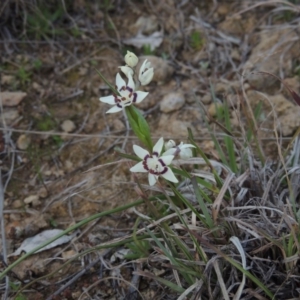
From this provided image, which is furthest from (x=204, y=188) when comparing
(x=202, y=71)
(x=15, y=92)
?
(x=15, y=92)

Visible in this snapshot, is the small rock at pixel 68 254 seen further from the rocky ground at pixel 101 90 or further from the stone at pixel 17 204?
the stone at pixel 17 204

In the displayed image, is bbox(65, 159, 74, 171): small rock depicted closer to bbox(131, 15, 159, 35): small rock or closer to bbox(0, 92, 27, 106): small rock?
bbox(0, 92, 27, 106): small rock

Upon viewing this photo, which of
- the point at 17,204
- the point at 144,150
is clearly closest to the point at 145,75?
the point at 144,150

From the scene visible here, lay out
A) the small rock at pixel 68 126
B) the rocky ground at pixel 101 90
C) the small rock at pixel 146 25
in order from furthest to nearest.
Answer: the small rock at pixel 146 25, the small rock at pixel 68 126, the rocky ground at pixel 101 90

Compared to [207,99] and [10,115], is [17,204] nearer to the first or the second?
[10,115]

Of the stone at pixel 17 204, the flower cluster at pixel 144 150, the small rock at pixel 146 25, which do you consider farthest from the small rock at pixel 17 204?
the small rock at pixel 146 25

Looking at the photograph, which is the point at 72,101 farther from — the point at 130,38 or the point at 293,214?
the point at 293,214

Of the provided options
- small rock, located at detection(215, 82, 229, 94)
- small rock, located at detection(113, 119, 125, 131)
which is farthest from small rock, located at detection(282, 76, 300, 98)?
small rock, located at detection(113, 119, 125, 131)

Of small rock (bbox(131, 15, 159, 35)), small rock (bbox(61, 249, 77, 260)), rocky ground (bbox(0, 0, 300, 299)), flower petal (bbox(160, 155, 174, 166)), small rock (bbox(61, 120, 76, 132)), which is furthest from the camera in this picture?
small rock (bbox(131, 15, 159, 35))
